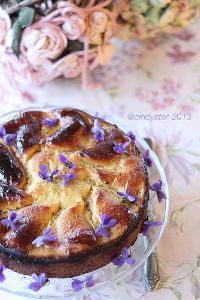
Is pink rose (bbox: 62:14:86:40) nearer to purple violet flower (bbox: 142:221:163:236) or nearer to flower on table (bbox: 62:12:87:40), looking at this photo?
flower on table (bbox: 62:12:87:40)

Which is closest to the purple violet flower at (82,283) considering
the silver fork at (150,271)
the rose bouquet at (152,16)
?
the silver fork at (150,271)

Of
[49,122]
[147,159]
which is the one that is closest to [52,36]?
[49,122]

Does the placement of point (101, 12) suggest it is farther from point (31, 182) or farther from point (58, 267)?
point (58, 267)

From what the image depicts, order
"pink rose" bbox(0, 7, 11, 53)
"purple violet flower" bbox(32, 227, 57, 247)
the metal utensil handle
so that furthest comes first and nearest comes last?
"pink rose" bbox(0, 7, 11, 53) → the metal utensil handle → "purple violet flower" bbox(32, 227, 57, 247)

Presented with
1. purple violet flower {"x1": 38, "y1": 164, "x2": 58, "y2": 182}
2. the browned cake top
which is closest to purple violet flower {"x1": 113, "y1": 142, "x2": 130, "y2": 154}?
the browned cake top

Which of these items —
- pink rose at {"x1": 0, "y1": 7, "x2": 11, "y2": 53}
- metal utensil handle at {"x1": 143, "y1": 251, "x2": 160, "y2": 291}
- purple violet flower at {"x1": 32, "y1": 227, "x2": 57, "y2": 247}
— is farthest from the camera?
pink rose at {"x1": 0, "y1": 7, "x2": 11, "y2": 53}

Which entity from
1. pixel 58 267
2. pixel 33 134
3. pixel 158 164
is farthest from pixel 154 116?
pixel 58 267
